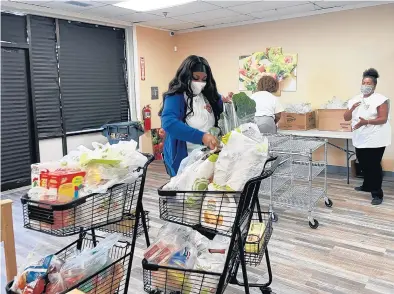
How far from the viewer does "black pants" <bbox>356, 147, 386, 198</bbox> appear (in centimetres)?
401

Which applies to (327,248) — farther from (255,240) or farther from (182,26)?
(182,26)

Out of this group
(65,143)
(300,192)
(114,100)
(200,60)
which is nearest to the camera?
(200,60)

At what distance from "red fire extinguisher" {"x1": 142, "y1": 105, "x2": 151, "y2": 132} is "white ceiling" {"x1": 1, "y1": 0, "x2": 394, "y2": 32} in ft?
4.82

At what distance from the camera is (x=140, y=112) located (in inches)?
250

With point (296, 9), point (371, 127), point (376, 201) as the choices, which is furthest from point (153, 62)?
point (376, 201)

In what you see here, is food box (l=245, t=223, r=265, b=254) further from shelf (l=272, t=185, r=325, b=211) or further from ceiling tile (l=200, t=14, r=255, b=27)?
ceiling tile (l=200, t=14, r=255, b=27)

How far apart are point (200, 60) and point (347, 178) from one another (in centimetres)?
369

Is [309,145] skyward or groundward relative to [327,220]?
skyward

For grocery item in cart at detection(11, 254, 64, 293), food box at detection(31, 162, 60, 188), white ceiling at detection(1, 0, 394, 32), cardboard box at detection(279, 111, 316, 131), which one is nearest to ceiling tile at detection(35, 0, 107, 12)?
white ceiling at detection(1, 0, 394, 32)

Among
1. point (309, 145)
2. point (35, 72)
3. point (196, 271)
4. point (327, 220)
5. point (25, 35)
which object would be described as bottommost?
point (327, 220)

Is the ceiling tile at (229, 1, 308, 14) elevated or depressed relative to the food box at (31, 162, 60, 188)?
elevated

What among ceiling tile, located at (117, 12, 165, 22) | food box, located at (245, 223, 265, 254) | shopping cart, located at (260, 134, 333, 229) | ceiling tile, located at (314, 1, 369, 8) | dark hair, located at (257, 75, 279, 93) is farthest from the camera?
ceiling tile, located at (117, 12, 165, 22)

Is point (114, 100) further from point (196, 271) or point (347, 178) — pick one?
point (196, 271)

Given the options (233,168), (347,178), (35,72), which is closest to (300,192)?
(347,178)
